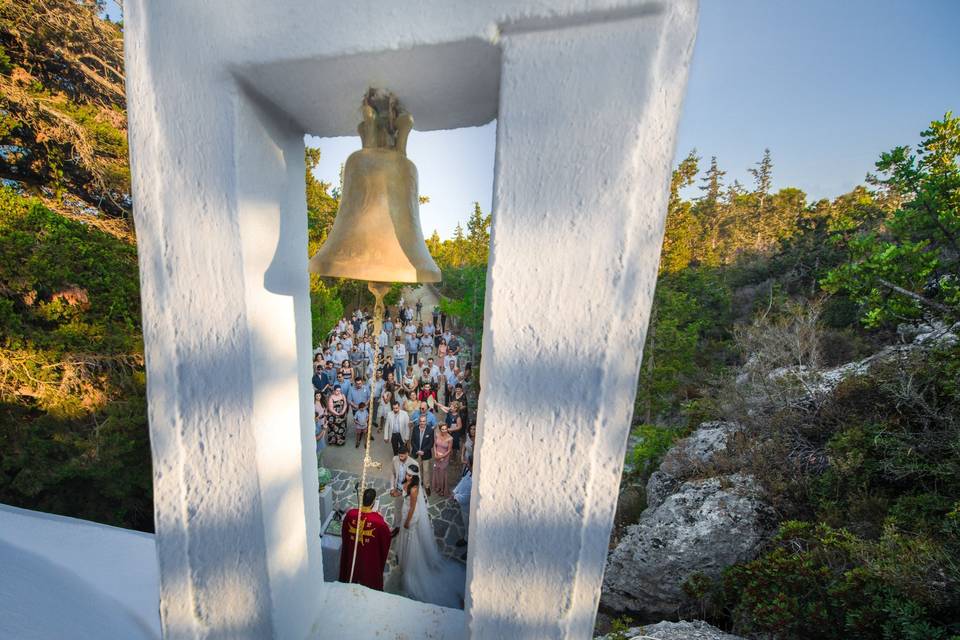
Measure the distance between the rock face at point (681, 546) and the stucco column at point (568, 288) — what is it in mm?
5305

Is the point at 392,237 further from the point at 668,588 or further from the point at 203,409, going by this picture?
the point at 668,588

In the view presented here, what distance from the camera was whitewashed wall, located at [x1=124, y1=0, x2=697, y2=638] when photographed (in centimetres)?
82

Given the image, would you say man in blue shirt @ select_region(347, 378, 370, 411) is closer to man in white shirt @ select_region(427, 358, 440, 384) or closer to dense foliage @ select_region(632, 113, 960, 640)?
man in white shirt @ select_region(427, 358, 440, 384)

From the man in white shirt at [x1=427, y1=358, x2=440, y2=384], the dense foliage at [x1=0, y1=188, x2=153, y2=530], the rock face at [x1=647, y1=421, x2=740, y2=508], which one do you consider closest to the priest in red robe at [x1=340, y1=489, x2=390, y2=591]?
the dense foliage at [x1=0, y1=188, x2=153, y2=530]

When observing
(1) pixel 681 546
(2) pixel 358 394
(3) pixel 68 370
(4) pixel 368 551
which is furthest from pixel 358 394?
(1) pixel 681 546

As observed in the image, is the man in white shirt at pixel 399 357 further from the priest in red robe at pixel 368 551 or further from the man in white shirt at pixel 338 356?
the priest in red robe at pixel 368 551

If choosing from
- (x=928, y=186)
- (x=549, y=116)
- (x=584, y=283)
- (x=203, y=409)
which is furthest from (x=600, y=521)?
(x=928, y=186)

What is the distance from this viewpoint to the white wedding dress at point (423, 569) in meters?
3.96

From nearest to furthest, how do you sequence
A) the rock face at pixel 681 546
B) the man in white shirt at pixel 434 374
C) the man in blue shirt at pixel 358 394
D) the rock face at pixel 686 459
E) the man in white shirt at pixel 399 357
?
1. the rock face at pixel 681 546
2. the rock face at pixel 686 459
3. the man in blue shirt at pixel 358 394
4. the man in white shirt at pixel 434 374
5. the man in white shirt at pixel 399 357

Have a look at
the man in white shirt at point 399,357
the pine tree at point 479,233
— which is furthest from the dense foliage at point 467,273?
the man in white shirt at point 399,357

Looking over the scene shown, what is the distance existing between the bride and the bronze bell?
3.52 metres

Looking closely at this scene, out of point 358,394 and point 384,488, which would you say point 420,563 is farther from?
point 358,394

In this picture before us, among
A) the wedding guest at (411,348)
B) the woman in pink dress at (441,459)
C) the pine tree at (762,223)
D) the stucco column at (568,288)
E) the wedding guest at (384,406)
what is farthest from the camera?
the pine tree at (762,223)

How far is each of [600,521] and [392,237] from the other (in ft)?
3.29
